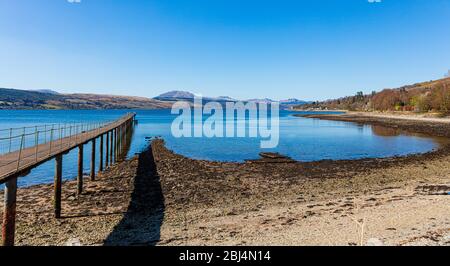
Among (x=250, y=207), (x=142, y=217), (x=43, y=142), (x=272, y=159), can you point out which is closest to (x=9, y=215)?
(x=142, y=217)

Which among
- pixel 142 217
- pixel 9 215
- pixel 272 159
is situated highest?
pixel 9 215

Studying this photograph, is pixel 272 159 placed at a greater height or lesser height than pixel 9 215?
lesser

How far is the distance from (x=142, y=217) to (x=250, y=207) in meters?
4.71

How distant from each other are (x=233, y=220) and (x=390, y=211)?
19.5ft

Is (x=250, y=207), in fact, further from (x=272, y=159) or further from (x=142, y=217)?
(x=272, y=159)

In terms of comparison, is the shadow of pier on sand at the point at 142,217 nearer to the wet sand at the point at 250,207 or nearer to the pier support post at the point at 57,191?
the wet sand at the point at 250,207

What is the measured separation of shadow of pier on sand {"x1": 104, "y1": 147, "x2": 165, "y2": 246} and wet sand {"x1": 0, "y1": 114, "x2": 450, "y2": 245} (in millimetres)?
41

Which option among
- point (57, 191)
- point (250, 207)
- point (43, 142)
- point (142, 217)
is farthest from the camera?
point (43, 142)

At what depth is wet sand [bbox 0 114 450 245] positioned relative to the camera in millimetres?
10656

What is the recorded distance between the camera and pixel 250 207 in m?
15.2

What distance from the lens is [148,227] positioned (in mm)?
12578

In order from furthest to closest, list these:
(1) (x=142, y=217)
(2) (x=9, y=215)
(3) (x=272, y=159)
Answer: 1. (3) (x=272, y=159)
2. (1) (x=142, y=217)
3. (2) (x=9, y=215)

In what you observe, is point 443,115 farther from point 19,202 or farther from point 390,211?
point 19,202
